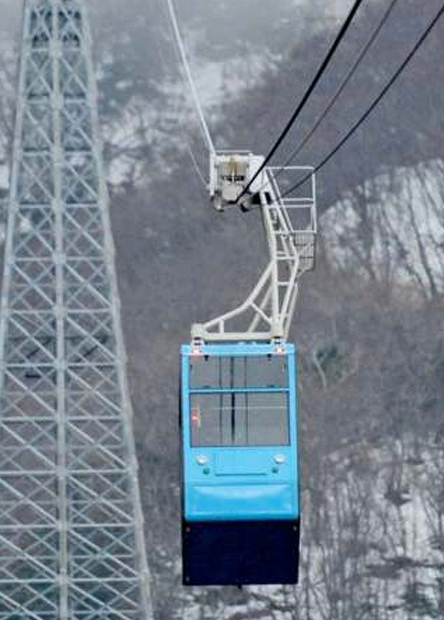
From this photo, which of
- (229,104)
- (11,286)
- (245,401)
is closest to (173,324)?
(229,104)

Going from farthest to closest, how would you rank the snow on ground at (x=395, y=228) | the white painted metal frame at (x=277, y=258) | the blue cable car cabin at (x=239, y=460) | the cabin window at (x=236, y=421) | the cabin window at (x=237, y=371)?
the snow on ground at (x=395, y=228) → the white painted metal frame at (x=277, y=258) → the cabin window at (x=237, y=371) → the cabin window at (x=236, y=421) → the blue cable car cabin at (x=239, y=460)

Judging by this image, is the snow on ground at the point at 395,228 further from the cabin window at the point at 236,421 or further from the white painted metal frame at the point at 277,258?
the cabin window at the point at 236,421

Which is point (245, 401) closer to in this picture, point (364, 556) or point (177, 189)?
point (364, 556)

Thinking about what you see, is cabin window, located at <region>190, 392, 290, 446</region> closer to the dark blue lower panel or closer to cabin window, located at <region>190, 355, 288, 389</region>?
cabin window, located at <region>190, 355, 288, 389</region>

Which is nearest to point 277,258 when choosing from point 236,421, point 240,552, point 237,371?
point 237,371

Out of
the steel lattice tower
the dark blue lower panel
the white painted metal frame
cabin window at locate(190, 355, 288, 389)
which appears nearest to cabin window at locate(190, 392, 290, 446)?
cabin window at locate(190, 355, 288, 389)

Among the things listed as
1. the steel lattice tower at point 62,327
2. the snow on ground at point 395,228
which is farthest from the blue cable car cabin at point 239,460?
the snow on ground at point 395,228
